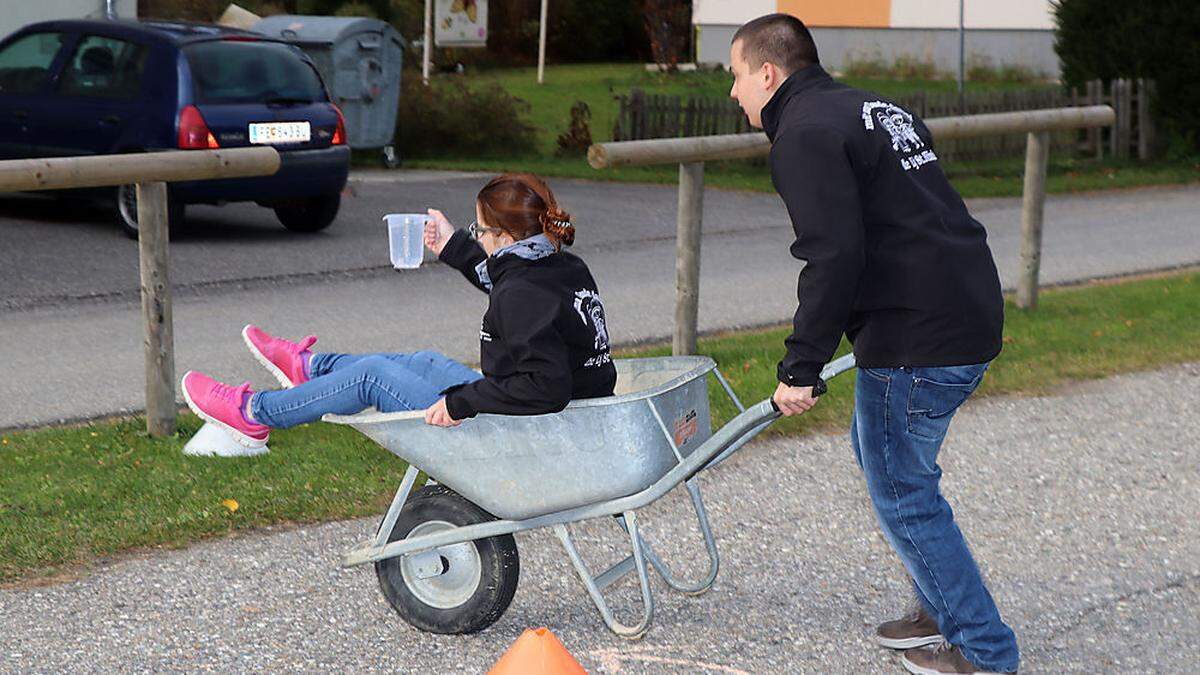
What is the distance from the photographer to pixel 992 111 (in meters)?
21.3

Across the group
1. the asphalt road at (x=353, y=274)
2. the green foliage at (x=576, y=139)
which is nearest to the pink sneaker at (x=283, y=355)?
the asphalt road at (x=353, y=274)

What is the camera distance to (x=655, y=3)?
4012 cm


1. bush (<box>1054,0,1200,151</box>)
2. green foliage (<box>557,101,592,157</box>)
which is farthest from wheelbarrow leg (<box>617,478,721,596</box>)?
green foliage (<box>557,101,592,157</box>)

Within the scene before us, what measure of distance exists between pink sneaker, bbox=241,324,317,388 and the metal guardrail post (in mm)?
2615

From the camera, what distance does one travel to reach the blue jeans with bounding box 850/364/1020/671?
164 inches

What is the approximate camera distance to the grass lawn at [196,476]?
5457 millimetres

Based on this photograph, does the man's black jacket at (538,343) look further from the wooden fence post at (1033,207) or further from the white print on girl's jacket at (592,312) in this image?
the wooden fence post at (1033,207)

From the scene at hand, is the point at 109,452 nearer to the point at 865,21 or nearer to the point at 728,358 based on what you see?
the point at 728,358

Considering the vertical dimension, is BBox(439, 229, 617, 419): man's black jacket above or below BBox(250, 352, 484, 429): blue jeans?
above

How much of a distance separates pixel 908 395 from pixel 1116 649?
109 centimetres

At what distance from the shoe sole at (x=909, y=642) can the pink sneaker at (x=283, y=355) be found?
210 centimetres

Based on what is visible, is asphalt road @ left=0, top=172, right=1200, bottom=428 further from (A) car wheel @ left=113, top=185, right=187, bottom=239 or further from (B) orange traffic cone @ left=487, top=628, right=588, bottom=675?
(B) orange traffic cone @ left=487, top=628, right=588, bottom=675

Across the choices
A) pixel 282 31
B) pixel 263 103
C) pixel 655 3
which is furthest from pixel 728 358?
pixel 655 3

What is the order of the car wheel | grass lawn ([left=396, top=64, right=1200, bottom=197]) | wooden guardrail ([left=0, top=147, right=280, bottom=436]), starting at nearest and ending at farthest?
1. wooden guardrail ([left=0, top=147, right=280, bottom=436])
2. the car wheel
3. grass lawn ([left=396, top=64, right=1200, bottom=197])
